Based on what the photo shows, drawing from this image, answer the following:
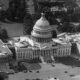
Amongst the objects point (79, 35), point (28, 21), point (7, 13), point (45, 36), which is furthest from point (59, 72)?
point (7, 13)

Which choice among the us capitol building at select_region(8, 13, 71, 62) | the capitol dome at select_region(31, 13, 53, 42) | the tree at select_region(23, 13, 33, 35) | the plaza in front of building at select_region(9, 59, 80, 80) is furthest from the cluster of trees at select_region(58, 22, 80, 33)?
the plaza in front of building at select_region(9, 59, 80, 80)

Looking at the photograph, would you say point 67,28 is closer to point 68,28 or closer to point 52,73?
point 68,28

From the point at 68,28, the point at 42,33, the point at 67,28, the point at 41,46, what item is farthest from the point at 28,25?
the point at 41,46

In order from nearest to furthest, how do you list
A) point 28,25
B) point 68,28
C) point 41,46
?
point 41,46 < point 28,25 < point 68,28

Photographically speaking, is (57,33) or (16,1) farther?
(16,1)

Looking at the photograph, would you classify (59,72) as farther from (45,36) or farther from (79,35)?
(79,35)

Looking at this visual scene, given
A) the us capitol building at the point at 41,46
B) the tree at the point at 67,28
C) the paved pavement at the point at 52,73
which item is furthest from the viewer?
the tree at the point at 67,28

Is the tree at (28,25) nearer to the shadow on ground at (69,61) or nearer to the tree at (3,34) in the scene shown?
the tree at (3,34)

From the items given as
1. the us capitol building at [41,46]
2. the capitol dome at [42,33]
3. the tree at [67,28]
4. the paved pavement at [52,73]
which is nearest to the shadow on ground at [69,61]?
the us capitol building at [41,46]
